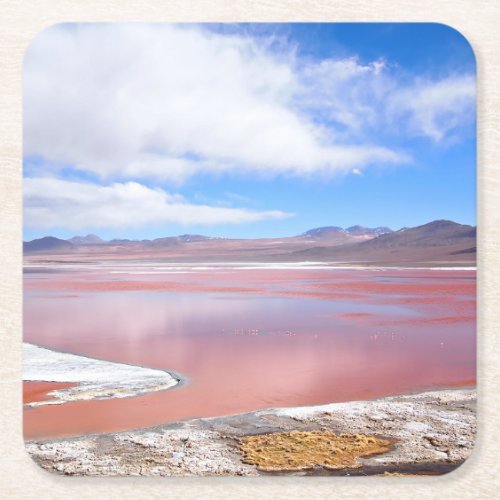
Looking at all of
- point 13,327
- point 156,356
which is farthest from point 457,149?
point 13,327

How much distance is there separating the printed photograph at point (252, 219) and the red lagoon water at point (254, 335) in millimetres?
21

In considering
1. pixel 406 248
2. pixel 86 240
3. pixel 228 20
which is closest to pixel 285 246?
pixel 406 248

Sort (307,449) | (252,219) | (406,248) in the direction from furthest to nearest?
(406,248)
(252,219)
(307,449)

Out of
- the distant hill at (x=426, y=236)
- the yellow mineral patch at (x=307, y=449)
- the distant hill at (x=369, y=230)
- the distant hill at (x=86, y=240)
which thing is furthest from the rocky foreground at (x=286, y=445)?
the distant hill at (x=86, y=240)

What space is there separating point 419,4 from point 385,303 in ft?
10.9

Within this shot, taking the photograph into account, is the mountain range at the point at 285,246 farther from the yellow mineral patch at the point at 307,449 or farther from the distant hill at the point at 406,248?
the yellow mineral patch at the point at 307,449

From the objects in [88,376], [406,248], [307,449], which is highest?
[406,248]

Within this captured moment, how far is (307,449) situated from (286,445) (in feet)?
0.25

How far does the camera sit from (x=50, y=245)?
2574 mm

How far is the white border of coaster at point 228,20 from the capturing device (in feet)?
5.38

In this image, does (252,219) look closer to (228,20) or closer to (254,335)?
(254,335)

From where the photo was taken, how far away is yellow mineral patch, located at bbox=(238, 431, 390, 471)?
168 cm

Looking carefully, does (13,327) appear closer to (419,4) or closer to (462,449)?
(462,449)

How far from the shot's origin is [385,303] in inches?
183
